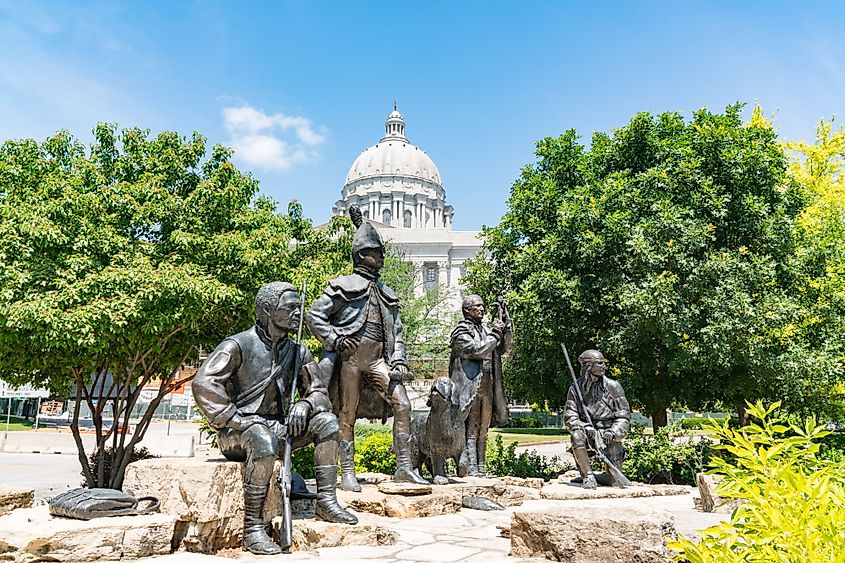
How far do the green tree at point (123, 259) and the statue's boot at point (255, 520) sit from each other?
5.98 m

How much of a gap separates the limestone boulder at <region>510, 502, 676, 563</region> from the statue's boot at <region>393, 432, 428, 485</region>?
225 cm

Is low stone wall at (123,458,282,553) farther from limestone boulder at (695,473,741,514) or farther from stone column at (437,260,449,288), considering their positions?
stone column at (437,260,449,288)

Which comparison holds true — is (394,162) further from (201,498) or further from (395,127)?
(201,498)

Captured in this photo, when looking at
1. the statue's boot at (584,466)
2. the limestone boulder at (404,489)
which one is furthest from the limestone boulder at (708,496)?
the limestone boulder at (404,489)

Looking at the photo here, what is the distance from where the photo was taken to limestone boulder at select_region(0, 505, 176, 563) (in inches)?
173

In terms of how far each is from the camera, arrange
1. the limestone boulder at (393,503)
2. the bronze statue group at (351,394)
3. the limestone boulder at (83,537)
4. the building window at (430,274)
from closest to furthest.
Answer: the limestone boulder at (83,537)
the bronze statue group at (351,394)
the limestone boulder at (393,503)
the building window at (430,274)

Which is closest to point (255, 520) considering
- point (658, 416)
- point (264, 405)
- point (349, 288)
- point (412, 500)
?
point (264, 405)

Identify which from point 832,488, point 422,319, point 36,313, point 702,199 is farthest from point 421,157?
point 832,488

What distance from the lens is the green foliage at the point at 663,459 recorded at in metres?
12.1

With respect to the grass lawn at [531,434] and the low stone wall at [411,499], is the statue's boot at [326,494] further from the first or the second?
the grass lawn at [531,434]

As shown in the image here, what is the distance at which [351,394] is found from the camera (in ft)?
24.3

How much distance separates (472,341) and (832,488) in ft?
19.5

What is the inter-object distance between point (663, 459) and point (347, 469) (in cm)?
703

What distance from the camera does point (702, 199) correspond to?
1636cm
